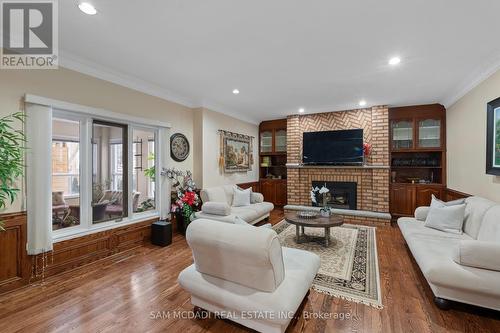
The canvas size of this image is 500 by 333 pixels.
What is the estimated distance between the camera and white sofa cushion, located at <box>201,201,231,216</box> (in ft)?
13.5

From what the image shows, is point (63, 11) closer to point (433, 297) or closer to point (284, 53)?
point (284, 53)

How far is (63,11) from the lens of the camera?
2.08 meters

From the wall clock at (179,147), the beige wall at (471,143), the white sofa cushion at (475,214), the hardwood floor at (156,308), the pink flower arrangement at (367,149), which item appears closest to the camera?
the hardwood floor at (156,308)

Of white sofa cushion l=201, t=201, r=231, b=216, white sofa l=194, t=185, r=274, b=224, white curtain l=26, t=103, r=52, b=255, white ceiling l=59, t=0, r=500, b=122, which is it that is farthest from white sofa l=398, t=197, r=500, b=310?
white curtain l=26, t=103, r=52, b=255

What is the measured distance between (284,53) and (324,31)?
0.60 m

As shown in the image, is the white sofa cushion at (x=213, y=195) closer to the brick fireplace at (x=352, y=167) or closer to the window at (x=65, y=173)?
the window at (x=65, y=173)

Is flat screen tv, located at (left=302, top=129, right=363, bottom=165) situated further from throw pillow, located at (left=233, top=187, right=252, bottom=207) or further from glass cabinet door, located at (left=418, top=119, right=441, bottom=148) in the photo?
throw pillow, located at (left=233, top=187, right=252, bottom=207)

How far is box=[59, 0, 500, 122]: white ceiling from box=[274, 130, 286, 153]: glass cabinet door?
2.69 meters

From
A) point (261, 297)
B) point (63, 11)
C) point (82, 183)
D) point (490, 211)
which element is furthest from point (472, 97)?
point (82, 183)

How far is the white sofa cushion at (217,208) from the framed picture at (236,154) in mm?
1535

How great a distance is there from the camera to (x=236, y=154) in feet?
19.9

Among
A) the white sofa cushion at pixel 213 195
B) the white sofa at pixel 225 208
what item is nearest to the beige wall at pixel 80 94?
the white sofa cushion at pixel 213 195

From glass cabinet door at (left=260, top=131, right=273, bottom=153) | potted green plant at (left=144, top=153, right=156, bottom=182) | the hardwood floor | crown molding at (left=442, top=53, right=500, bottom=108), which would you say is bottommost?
the hardwood floor

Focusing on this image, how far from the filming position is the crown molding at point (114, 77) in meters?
2.92
